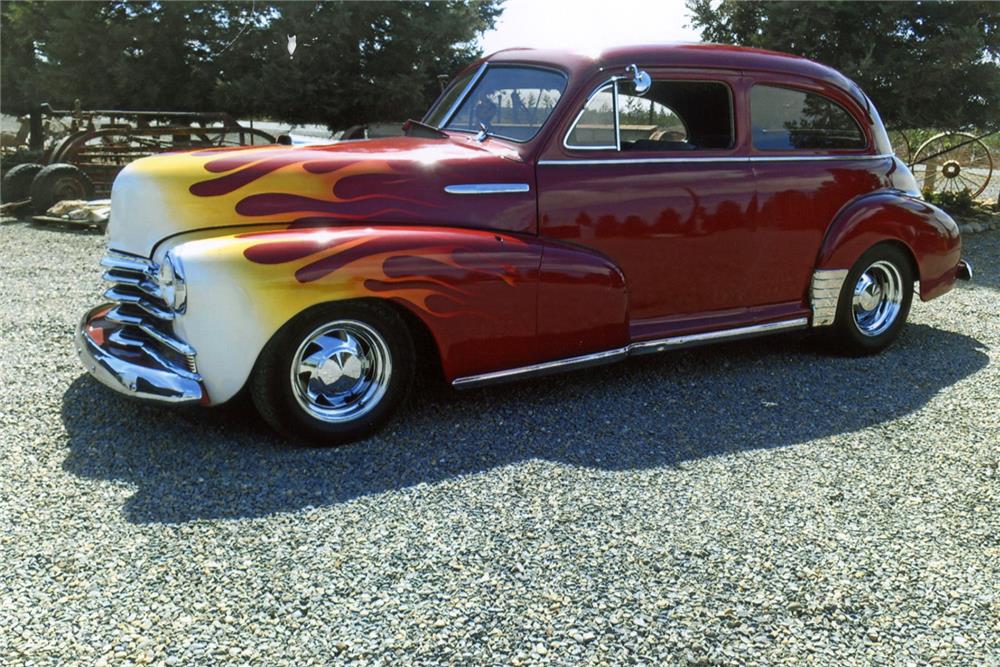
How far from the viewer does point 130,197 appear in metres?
4.10

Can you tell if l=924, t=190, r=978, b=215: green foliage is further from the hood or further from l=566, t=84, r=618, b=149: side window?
the hood

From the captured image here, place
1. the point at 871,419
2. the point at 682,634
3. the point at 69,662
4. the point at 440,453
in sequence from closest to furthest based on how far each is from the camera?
the point at 69,662 < the point at 682,634 < the point at 440,453 < the point at 871,419

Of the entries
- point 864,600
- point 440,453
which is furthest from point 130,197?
point 864,600

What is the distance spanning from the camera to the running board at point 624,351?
4.33 metres

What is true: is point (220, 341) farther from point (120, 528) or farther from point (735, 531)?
point (735, 531)

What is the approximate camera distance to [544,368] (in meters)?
4.47

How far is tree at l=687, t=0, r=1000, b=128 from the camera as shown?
10156 mm

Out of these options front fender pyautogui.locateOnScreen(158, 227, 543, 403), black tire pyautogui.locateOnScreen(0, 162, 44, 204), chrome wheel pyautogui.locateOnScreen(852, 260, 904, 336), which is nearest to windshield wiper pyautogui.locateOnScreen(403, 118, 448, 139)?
front fender pyautogui.locateOnScreen(158, 227, 543, 403)

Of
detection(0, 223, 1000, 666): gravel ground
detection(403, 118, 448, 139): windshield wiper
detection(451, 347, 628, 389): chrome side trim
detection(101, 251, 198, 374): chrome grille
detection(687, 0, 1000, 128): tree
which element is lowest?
detection(0, 223, 1000, 666): gravel ground

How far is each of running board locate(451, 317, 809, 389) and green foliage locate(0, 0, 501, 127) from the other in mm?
7994

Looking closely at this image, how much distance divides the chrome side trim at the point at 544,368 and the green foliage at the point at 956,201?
352 inches

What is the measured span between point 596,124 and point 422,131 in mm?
1126

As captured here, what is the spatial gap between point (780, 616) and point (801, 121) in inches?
138

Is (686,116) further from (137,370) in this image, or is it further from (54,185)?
(54,185)
